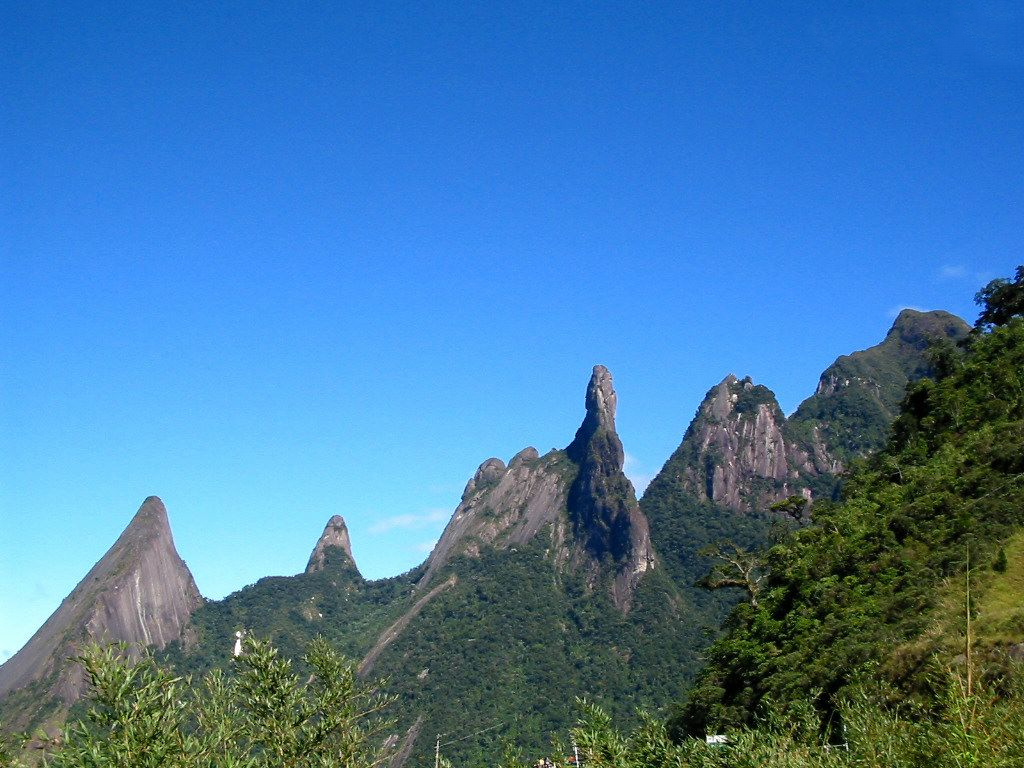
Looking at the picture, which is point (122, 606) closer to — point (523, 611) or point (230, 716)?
point (523, 611)

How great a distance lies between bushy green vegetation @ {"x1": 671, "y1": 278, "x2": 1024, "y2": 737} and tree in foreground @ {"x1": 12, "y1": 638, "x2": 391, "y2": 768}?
9.37 metres

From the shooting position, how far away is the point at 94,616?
125 m

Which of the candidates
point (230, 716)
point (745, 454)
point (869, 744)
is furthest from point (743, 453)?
point (869, 744)

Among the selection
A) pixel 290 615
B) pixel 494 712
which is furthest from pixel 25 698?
pixel 494 712

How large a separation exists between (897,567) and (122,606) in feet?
430

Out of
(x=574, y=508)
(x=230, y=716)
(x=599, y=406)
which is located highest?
(x=599, y=406)

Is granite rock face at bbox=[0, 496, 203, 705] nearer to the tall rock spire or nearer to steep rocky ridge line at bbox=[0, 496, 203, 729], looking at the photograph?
steep rocky ridge line at bbox=[0, 496, 203, 729]

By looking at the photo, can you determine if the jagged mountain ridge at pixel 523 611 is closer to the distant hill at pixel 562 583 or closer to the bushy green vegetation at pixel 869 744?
the distant hill at pixel 562 583

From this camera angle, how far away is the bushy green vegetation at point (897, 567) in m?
21.0

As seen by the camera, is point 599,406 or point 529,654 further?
point 599,406

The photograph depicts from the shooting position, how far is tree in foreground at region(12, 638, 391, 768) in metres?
9.74

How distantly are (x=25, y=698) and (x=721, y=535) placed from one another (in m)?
106

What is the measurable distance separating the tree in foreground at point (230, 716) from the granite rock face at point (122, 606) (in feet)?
386

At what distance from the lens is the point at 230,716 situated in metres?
12.9
